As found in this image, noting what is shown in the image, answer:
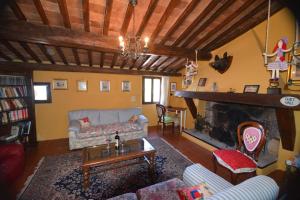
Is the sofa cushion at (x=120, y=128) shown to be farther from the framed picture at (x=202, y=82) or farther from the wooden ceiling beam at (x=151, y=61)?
the framed picture at (x=202, y=82)

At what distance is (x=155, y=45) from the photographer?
3326 mm

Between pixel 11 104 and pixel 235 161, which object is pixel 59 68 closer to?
pixel 11 104

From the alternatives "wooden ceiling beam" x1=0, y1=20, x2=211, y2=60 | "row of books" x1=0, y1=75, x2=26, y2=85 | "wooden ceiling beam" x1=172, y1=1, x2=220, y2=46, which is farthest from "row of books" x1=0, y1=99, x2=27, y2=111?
"wooden ceiling beam" x1=172, y1=1, x2=220, y2=46

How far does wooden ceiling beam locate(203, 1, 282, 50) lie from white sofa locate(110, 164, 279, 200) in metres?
2.81

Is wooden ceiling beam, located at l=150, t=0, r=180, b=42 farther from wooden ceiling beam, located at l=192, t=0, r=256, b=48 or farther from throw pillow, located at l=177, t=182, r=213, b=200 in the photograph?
throw pillow, located at l=177, t=182, r=213, b=200

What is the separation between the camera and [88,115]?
413cm

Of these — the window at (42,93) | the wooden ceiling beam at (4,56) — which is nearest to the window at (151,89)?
the window at (42,93)

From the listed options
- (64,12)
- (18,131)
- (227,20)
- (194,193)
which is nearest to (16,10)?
(64,12)

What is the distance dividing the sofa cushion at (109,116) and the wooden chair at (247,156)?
10.2 ft

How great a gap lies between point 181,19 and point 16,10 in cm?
276

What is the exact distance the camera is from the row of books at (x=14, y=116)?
299cm

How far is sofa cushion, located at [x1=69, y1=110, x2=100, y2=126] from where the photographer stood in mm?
3979

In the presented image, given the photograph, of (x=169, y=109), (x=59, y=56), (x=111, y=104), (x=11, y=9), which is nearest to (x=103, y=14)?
(x=11, y=9)

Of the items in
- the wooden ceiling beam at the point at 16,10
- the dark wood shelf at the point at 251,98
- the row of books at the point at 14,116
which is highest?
the wooden ceiling beam at the point at 16,10
